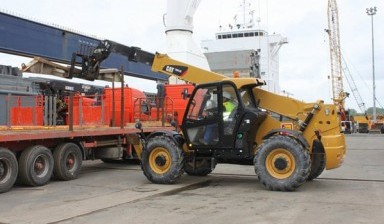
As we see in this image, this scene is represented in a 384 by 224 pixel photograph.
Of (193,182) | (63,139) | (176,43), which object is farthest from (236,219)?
(176,43)

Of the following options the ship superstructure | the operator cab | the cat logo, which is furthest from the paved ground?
the ship superstructure

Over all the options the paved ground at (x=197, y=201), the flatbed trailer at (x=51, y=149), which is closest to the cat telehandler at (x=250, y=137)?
the paved ground at (x=197, y=201)

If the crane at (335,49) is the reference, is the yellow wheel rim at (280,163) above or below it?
below

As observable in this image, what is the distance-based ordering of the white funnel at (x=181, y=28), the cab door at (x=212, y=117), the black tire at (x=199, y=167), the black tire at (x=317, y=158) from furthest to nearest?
the white funnel at (x=181, y=28)
the black tire at (x=199, y=167)
the cab door at (x=212, y=117)
the black tire at (x=317, y=158)

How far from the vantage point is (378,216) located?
7230 millimetres

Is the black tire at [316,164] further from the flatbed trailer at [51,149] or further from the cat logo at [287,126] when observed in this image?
the flatbed trailer at [51,149]

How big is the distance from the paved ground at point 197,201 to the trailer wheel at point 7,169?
0.24m

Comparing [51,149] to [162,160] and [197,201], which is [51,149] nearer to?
[162,160]

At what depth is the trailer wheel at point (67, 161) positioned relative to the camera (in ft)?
38.0

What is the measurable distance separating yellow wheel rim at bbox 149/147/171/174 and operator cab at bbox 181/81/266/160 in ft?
1.99

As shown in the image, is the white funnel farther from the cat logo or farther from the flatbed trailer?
the cat logo

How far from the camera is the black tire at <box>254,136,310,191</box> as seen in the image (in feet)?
31.1

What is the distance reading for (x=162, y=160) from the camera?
36.1 feet

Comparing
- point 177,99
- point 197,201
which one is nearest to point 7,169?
point 197,201
